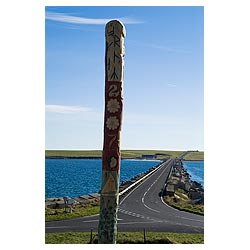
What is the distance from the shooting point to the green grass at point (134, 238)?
9383mm

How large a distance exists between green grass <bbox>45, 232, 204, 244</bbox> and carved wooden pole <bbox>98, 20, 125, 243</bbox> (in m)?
3.74

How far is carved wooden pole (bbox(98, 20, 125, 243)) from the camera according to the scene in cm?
584

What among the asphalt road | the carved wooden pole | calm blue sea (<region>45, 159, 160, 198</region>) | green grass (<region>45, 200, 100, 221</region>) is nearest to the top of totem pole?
the carved wooden pole

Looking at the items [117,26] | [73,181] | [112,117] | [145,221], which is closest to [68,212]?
[145,221]

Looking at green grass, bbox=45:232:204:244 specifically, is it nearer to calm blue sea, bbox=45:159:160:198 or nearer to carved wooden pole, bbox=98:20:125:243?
carved wooden pole, bbox=98:20:125:243

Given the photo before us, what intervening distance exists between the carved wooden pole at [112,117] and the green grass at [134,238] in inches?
147

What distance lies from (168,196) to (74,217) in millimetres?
7704

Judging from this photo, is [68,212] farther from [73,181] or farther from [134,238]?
[73,181]

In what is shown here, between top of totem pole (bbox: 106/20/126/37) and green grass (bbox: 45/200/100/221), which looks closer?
top of totem pole (bbox: 106/20/126/37)

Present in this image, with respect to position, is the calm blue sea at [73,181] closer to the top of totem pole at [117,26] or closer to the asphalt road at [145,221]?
the asphalt road at [145,221]

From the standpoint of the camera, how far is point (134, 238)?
31.5ft

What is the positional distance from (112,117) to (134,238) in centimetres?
486

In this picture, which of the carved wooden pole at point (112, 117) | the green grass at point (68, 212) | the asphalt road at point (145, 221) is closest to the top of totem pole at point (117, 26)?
the carved wooden pole at point (112, 117)
